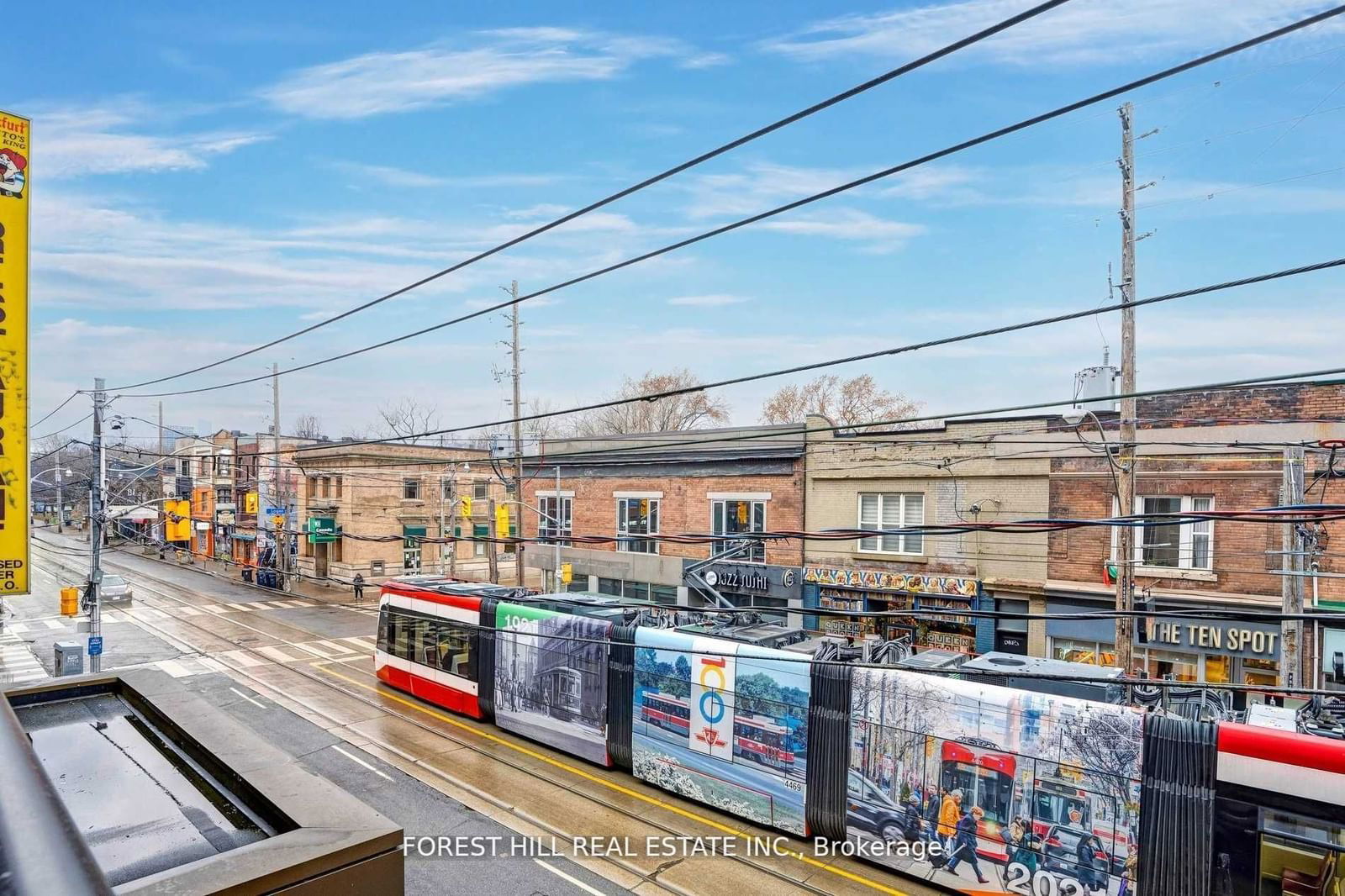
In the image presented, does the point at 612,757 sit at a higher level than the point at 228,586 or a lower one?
higher

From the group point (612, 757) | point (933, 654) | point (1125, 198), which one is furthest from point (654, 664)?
point (1125, 198)

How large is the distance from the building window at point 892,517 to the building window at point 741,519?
3603 mm

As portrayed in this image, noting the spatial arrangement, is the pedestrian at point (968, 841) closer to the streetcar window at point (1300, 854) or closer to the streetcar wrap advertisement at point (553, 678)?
the streetcar window at point (1300, 854)

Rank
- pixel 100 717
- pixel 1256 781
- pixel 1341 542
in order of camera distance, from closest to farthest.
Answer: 1. pixel 100 717
2. pixel 1256 781
3. pixel 1341 542

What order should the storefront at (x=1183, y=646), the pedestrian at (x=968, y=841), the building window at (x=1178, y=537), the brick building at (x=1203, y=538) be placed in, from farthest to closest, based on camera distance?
1. the building window at (x=1178, y=537)
2. the storefront at (x=1183, y=646)
3. the brick building at (x=1203, y=538)
4. the pedestrian at (x=968, y=841)

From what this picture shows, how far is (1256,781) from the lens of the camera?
27.5 feet

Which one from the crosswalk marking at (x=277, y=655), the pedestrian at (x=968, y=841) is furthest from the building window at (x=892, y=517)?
the crosswalk marking at (x=277, y=655)

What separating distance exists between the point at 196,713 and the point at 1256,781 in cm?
1055

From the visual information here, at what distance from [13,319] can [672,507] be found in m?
21.0

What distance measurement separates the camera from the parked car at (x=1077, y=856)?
9211 millimetres

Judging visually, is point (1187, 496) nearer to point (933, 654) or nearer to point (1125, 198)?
point (1125, 198)

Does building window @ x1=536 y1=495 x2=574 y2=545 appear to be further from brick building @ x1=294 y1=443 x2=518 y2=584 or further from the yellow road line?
the yellow road line

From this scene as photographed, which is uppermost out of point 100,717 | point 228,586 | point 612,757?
point 100,717

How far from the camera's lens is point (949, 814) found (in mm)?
10398
